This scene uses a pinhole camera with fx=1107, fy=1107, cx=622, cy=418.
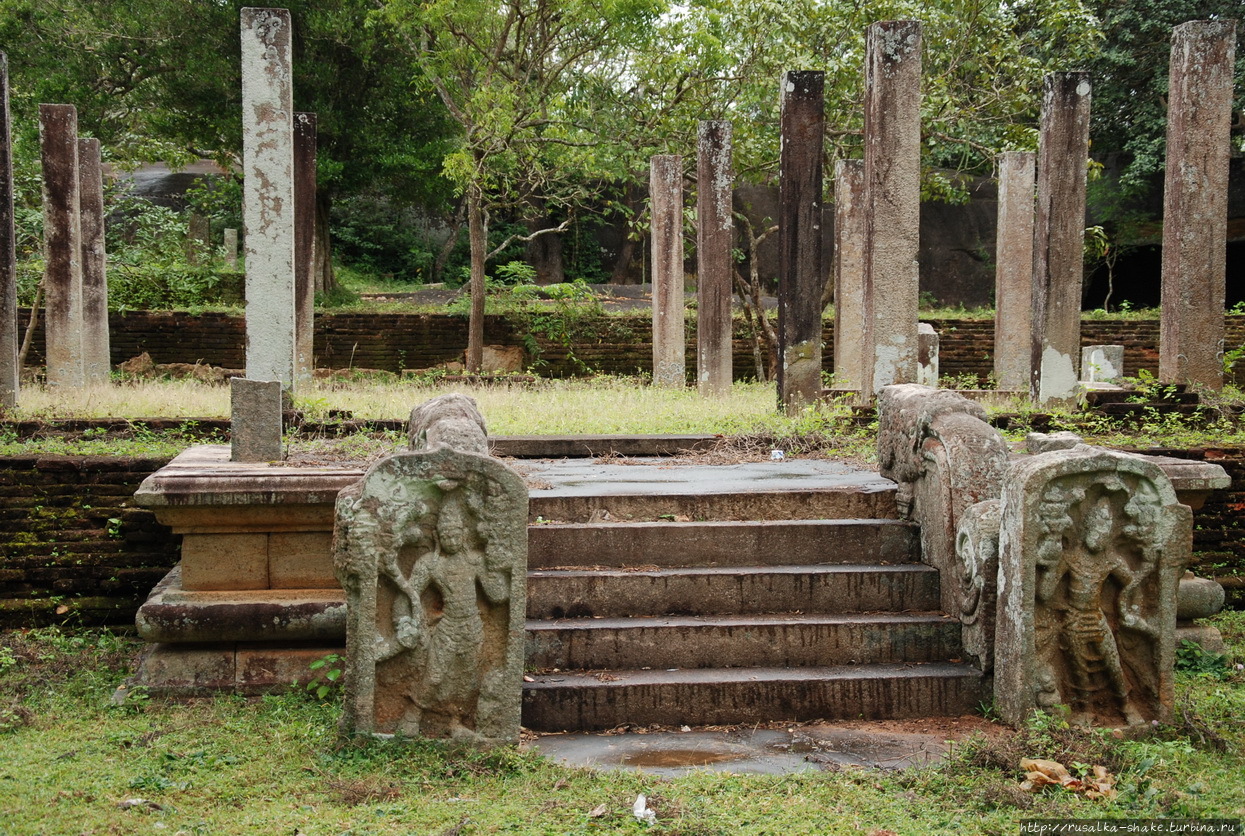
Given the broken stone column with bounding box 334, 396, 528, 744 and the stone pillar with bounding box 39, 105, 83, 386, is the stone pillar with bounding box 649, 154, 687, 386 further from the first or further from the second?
the broken stone column with bounding box 334, 396, 528, 744

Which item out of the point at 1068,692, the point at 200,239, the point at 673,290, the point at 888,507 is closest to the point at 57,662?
the point at 888,507

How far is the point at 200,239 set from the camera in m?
22.8

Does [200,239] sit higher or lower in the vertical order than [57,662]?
higher

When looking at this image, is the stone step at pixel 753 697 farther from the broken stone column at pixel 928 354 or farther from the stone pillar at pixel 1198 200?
the broken stone column at pixel 928 354

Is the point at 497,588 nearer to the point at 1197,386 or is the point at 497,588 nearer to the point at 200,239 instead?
the point at 1197,386

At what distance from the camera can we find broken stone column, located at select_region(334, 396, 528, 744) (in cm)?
397

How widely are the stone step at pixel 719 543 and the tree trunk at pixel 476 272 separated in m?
10.5

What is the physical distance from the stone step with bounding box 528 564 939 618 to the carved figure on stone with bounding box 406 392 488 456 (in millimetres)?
693

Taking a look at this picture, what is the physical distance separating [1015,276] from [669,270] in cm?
441

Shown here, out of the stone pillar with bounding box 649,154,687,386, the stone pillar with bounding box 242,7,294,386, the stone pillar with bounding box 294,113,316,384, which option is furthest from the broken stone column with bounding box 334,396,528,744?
the stone pillar with bounding box 649,154,687,386

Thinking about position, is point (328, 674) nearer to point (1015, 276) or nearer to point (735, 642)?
point (735, 642)

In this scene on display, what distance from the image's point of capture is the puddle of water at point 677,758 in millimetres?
4055

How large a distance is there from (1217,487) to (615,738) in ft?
11.3

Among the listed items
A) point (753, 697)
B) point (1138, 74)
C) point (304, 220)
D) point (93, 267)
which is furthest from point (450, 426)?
point (1138, 74)
